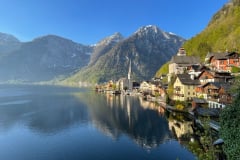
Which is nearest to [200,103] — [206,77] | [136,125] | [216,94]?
[216,94]

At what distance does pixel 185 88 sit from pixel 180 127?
133ft

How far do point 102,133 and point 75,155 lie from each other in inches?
770

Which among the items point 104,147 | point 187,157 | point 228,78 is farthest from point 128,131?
point 228,78

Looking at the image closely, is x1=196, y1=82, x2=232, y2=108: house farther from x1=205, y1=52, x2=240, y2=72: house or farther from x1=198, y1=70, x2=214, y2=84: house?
x1=205, y1=52, x2=240, y2=72: house

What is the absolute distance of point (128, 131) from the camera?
228 ft

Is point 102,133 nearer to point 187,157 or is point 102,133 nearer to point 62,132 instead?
point 62,132

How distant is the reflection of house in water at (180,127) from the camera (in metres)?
63.6

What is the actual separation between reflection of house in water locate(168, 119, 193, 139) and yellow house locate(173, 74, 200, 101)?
31865mm

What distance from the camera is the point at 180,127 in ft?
228

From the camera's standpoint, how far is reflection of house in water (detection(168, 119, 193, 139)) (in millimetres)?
63553

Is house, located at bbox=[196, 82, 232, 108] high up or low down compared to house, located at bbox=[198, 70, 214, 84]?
down

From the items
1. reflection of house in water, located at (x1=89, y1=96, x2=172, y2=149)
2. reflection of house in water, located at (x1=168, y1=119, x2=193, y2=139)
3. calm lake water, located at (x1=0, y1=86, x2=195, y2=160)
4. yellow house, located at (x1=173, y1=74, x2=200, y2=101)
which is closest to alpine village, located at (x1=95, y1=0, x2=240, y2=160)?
yellow house, located at (x1=173, y1=74, x2=200, y2=101)

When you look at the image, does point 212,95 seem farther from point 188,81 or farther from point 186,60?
point 186,60

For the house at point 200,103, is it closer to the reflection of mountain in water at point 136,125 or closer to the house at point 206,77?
the reflection of mountain in water at point 136,125
